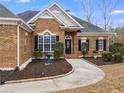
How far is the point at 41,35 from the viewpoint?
94.1 ft

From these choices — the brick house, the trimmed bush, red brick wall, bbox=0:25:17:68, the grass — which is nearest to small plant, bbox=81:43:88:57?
the brick house

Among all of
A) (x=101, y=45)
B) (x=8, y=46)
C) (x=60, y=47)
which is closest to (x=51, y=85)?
(x=8, y=46)

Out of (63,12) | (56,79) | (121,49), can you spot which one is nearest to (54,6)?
(63,12)

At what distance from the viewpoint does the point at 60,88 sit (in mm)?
13133

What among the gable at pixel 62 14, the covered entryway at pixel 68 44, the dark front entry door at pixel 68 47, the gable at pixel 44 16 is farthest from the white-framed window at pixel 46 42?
the dark front entry door at pixel 68 47

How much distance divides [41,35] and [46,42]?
949 millimetres

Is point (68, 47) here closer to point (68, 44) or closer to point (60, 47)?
point (68, 44)

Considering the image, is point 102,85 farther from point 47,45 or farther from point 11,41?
point 47,45

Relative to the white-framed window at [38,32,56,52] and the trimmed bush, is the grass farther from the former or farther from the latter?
the white-framed window at [38,32,56,52]

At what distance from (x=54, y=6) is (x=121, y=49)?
9687 mm

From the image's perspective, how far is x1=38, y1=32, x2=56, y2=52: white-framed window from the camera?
28781 millimetres

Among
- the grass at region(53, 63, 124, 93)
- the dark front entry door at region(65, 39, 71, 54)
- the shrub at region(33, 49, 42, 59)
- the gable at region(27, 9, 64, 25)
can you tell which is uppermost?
the gable at region(27, 9, 64, 25)

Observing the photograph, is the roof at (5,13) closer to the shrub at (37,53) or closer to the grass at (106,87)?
the grass at (106,87)

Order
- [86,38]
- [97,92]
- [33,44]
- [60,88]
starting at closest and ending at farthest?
[97,92]
[60,88]
[33,44]
[86,38]
